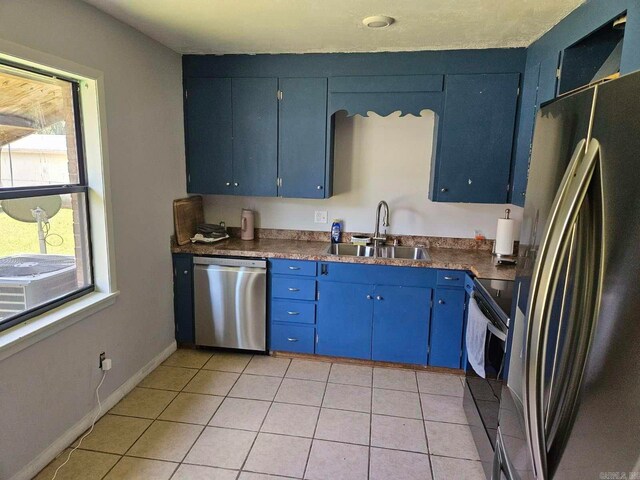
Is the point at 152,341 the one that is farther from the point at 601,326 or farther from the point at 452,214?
the point at 601,326

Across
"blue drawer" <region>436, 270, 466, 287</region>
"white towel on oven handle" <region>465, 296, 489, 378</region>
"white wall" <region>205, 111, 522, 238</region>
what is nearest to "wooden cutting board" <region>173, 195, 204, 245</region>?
"white wall" <region>205, 111, 522, 238</region>

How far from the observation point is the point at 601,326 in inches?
25.8

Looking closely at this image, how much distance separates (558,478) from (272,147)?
281 centimetres

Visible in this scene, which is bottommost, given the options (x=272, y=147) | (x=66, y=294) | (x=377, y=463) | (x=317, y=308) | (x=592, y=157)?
(x=377, y=463)

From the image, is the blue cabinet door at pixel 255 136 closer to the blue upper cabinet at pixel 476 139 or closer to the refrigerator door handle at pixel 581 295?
the blue upper cabinet at pixel 476 139

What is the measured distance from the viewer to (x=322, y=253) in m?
3.08

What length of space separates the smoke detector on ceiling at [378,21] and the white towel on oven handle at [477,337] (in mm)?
1695

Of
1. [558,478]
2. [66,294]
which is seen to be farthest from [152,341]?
[558,478]

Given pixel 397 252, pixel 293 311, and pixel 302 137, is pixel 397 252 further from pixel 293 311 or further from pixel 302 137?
pixel 302 137

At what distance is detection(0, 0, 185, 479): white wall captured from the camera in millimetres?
1843

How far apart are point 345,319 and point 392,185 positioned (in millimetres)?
1184

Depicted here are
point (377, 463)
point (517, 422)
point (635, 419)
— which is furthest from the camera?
point (377, 463)

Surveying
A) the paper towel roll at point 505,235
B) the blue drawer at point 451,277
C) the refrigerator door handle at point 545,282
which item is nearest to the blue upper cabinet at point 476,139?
the paper towel roll at point 505,235

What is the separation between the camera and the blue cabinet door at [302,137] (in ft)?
9.99
